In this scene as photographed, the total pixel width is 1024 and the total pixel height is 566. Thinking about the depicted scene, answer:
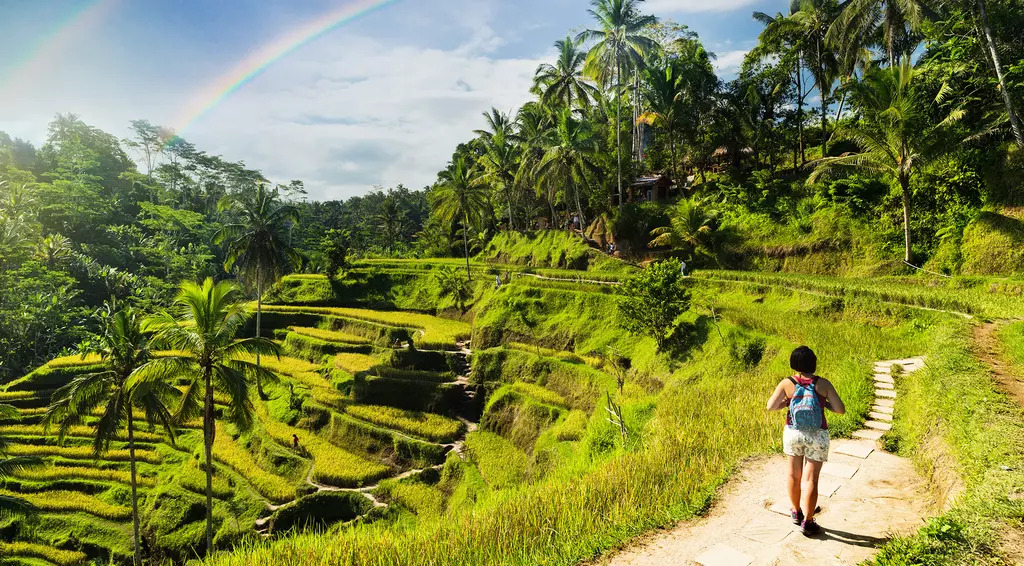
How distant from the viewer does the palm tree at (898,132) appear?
1770 cm

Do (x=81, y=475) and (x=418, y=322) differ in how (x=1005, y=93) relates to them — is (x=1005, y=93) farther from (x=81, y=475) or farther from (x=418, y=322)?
(x=81, y=475)

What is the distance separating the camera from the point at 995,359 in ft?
28.9

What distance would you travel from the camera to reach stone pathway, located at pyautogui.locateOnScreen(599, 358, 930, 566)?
4703 mm

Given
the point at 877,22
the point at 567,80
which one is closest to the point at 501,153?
the point at 567,80

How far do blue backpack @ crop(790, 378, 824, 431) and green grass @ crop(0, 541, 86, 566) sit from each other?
2520 cm

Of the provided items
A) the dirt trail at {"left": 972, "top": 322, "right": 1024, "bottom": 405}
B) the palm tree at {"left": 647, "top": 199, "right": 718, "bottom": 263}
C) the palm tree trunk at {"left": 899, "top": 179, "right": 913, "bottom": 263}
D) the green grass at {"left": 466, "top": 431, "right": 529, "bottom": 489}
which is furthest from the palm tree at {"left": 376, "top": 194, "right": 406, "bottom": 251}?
the dirt trail at {"left": 972, "top": 322, "right": 1024, "bottom": 405}

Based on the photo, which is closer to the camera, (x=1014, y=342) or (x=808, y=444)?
(x=808, y=444)

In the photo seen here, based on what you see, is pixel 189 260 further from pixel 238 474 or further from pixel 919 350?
pixel 919 350

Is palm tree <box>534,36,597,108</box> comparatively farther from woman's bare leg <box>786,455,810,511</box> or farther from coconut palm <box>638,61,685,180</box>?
woman's bare leg <box>786,455,810,511</box>

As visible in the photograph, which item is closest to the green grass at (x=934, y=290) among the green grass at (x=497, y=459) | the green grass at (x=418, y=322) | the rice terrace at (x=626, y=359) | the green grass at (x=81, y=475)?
the rice terrace at (x=626, y=359)

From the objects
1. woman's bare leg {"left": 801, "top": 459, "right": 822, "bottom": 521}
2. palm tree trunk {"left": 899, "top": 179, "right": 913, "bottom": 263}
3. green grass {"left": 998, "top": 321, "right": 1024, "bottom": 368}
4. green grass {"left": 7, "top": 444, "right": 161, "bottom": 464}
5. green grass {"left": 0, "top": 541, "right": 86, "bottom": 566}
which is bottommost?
green grass {"left": 0, "top": 541, "right": 86, "bottom": 566}

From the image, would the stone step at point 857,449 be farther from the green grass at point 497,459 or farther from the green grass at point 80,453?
the green grass at point 80,453

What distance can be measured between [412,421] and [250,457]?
8072mm

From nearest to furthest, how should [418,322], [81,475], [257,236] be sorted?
[81,475] < [257,236] < [418,322]
